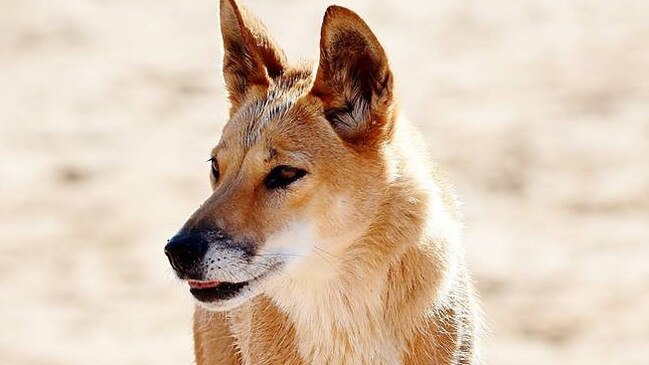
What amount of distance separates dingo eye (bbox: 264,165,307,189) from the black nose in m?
0.36

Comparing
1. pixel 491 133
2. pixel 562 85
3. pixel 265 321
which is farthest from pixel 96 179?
pixel 265 321

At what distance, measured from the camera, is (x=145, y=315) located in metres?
10.0

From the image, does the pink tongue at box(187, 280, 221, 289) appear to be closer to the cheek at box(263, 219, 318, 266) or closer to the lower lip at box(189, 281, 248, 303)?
the lower lip at box(189, 281, 248, 303)

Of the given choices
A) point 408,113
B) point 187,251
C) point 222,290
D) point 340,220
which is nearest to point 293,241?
point 340,220

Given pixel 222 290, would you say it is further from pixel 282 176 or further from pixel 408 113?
pixel 408 113

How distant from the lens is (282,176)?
17.6 feet

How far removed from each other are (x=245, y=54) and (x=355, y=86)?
0.58m

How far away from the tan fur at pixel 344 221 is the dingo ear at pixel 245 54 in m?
0.11

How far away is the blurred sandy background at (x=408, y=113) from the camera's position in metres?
9.81

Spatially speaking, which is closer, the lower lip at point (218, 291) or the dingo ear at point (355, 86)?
the lower lip at point (218, 291)

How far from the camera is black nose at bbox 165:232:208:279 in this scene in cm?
516

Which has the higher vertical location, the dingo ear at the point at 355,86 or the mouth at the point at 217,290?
the dingo ear at the point at 355,86

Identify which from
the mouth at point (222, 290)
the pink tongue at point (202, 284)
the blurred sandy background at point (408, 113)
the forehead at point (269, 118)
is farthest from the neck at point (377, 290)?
the blurred sandy background at point (408, 113)

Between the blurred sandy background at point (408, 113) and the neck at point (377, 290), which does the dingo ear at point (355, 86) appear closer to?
the neck at point (377, 290)
